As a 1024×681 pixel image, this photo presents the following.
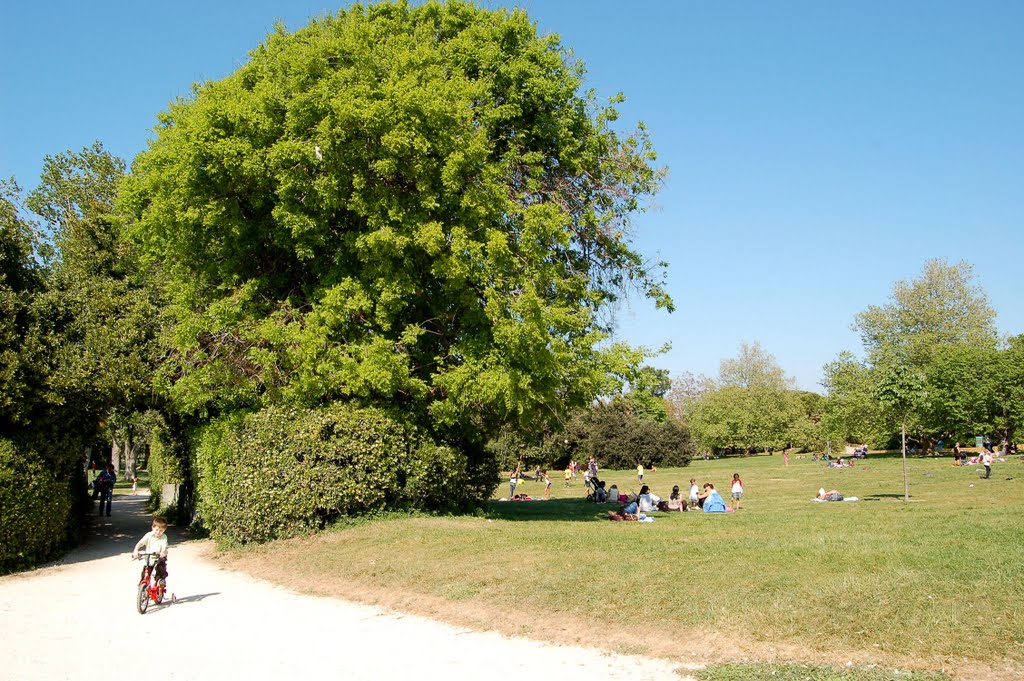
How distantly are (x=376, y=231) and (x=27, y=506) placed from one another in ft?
28.4

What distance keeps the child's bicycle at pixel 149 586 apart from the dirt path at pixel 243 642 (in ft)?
0.56

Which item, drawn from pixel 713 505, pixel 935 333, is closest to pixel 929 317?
pixel 935 333

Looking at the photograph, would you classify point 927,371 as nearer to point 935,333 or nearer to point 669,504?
point 935,333

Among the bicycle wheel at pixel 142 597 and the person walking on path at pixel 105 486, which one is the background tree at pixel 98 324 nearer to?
the bicycle wheel at pixel 142 597

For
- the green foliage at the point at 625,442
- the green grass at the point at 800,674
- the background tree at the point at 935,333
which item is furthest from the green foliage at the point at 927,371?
the green grass at the point at 800,674

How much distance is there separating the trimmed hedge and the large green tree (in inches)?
29.7

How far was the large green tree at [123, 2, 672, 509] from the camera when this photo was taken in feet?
53.1

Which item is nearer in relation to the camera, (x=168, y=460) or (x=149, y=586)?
(x=149, y=586)

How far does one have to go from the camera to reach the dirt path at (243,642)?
8250mm

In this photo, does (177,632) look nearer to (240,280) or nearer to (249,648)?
(249,648)

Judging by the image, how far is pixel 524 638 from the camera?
30.2 ft

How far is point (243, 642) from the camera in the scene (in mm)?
9602

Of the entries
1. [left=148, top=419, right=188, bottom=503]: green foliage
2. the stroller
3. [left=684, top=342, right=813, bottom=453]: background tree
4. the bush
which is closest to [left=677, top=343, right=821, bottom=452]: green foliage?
[left=684, top=342, right=813, bottom=453]: background tree

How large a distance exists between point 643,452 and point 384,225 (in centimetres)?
4878
